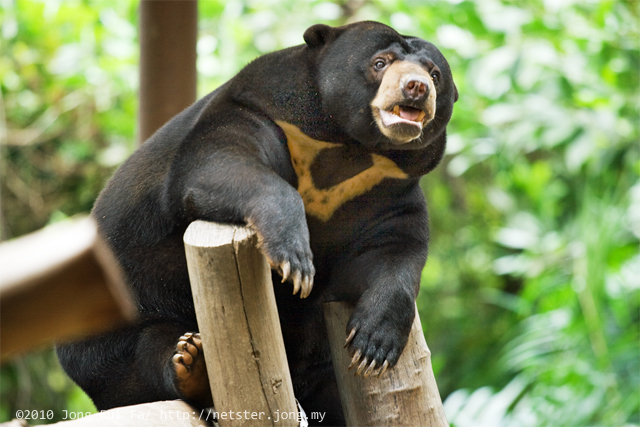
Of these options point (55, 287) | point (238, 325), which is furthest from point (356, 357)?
point (55, 287)

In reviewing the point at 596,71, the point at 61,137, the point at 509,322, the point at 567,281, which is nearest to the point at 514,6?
the point at 596,71

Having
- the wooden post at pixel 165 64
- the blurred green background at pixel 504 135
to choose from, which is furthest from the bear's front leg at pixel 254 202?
the blurred green background at pixel 504 135

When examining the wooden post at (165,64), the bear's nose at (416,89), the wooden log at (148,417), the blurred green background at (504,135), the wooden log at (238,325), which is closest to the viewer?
the wooden log at (148,417)

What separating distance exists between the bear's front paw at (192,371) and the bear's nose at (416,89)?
3.36 ft

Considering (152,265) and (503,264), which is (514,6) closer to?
(503,264)

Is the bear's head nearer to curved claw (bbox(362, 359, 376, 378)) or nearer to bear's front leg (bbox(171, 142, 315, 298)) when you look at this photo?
bear's front leg (bbox(171, 142, 315, 298))

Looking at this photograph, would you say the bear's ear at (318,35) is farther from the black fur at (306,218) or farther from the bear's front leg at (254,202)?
the bear's front leg at (254,202)

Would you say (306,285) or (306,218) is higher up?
(306,285)

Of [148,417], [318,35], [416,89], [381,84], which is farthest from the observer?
[318,35]

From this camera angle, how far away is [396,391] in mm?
2055

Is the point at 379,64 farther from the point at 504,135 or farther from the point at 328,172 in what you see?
the point at 504,135

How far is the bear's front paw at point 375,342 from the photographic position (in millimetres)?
2018

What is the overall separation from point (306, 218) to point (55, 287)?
1.87m

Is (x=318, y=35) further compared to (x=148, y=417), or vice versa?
(x=318, y=35)
